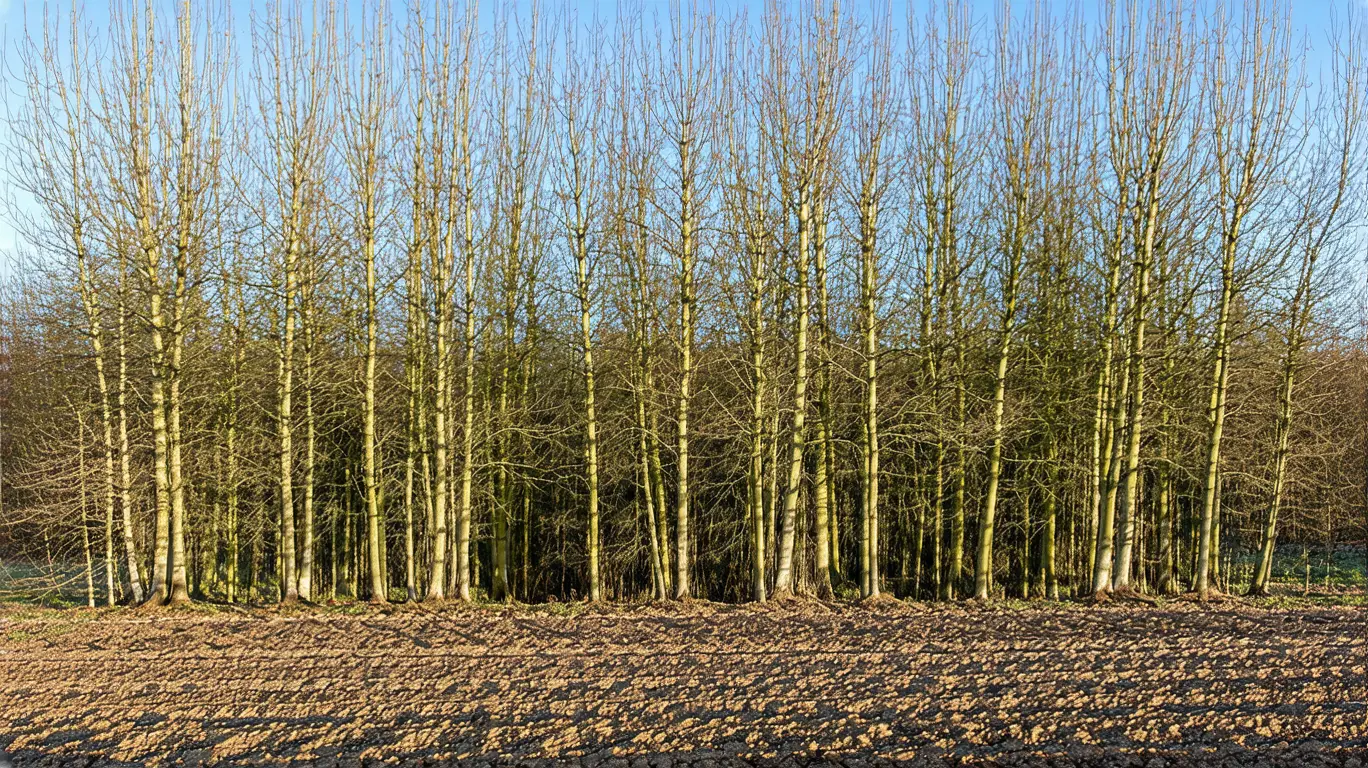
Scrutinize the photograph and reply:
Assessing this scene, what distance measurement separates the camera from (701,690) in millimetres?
6969

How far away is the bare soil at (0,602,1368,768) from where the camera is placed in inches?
223

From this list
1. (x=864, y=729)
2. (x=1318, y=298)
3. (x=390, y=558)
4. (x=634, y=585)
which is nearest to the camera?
(x=864, y=729)

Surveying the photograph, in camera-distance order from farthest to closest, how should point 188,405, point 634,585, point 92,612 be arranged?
point 634,585 < point 188,405 < point 92,612

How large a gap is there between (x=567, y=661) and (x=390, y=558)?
39.0 ft

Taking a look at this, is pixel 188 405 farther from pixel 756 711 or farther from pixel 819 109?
pixel 756 711

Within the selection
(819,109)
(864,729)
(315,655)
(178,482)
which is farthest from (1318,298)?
(178,482)

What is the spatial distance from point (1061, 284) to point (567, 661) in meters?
9.39

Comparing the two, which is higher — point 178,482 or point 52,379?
point 52,379

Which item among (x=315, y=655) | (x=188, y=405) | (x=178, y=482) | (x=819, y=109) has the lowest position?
(x=315, y=655)

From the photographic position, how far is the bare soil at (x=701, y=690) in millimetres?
5664

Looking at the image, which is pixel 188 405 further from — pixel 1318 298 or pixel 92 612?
pixel 1318 298

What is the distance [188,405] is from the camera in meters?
13.8

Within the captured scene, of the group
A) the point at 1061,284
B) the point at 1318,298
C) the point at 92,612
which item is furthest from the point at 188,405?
the point at 1318,298

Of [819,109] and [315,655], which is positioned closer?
[315,655]
